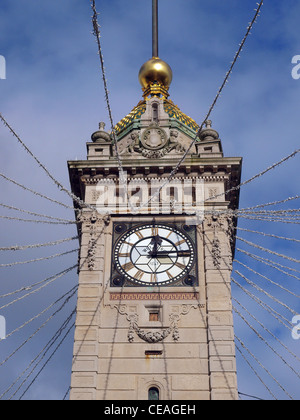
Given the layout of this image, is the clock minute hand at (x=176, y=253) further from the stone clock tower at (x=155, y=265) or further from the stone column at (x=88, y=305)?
the stone column at (x=88, y=305)

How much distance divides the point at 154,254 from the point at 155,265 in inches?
19.2

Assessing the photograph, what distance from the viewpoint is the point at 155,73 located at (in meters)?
41.1

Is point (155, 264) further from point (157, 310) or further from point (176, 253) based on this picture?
point (157, 310)

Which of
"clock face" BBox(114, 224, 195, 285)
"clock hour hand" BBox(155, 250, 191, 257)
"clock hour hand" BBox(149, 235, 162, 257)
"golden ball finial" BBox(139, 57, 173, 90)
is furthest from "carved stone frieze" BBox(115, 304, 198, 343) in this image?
"golden ball finial" BBox(139, 57, 173, 90)

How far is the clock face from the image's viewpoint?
32000 mm

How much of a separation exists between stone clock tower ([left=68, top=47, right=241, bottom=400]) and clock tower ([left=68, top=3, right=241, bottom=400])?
0.04 metres

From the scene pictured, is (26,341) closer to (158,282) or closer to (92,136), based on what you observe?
(158,282)

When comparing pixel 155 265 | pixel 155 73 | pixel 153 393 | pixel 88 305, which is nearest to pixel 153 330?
pixel 153 393

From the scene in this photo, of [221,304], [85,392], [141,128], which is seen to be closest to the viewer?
[85,392]

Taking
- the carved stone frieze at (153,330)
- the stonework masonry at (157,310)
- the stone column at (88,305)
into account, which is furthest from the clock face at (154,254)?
the carved stone frieze at (153,330)

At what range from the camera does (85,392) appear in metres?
28.9

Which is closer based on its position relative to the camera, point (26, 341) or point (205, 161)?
point (26, 341)
